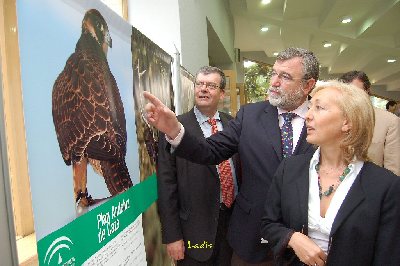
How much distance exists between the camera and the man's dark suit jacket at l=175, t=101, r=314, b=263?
1671 millimetres

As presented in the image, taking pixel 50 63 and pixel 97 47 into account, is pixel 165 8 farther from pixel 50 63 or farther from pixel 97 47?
pixel 50 63

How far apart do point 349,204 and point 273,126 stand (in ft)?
1.86

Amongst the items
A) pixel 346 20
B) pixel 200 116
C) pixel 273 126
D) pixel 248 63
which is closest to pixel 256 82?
pixel 248 63

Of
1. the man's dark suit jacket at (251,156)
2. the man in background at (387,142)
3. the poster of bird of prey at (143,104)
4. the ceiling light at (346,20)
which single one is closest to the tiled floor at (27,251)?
the poster of bird of prey at (143,104)

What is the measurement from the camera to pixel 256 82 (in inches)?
422

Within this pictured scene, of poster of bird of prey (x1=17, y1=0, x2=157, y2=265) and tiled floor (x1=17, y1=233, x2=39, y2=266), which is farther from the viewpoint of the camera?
tiled floor (x1=17, y1=233, x2=39, y2=266)

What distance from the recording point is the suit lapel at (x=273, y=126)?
5.47 feet

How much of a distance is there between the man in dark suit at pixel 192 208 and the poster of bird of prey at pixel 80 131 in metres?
0.32

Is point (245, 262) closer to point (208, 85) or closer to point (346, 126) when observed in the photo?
point (346, 126)

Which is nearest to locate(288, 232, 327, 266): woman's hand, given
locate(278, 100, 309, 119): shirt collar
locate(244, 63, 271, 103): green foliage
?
locate(278, 100, 309, 119): shirt collar

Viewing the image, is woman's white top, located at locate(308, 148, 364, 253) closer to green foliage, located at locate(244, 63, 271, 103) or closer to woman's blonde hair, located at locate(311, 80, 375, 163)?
woman's blonde hair, located at locate(311, 80, 375, 163)

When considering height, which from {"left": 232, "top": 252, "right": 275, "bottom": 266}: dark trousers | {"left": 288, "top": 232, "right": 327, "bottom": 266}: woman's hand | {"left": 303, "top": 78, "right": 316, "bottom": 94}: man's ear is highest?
{"left": 303, "top": 78, "right": 316, "bottom": 94}: man's ear

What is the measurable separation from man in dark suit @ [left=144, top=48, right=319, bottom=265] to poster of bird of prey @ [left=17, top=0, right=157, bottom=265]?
1.37ft

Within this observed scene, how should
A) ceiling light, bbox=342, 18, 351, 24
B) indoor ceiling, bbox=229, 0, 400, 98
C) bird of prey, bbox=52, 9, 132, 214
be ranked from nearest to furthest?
1. bird of prey, bbox=52, 9, 132, 214
2. indoor ceiling, bbox=229, 0, 400, 98
3. ceiling light, bbox=342, 18, 351, 24
